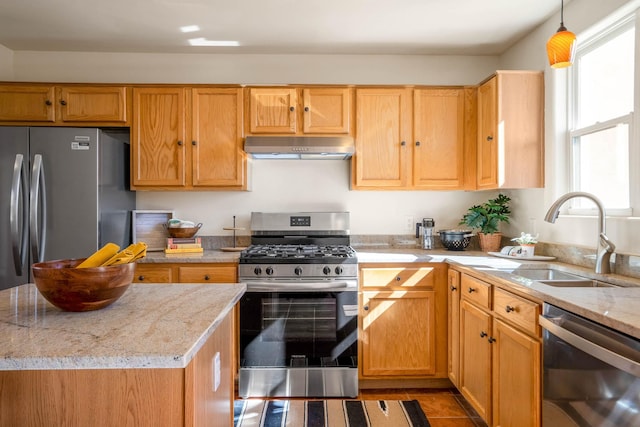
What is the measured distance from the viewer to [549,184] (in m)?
2.65

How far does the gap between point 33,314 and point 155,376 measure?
46 centimetres

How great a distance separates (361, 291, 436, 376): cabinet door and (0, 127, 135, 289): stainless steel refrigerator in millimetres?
1925

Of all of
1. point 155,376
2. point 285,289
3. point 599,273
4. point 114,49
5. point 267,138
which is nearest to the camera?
point 155,376

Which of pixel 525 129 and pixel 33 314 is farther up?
pixel 525 129

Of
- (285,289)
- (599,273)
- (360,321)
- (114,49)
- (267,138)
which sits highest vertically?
(114,49)

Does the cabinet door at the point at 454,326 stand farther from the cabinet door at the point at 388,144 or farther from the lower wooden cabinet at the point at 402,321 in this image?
the cabinet door at the point at 388,144

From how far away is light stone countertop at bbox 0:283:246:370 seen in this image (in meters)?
0.83

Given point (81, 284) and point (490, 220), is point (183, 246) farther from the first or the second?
point (490, 220)

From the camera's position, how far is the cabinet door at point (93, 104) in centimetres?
290

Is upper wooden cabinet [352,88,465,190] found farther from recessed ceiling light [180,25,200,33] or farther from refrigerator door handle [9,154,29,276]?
refrigerator door handle [9,154,29,276]

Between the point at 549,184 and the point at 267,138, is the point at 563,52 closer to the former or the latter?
the point at 549,184

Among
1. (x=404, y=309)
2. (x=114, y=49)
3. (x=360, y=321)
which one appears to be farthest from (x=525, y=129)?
(x=114, y=49)

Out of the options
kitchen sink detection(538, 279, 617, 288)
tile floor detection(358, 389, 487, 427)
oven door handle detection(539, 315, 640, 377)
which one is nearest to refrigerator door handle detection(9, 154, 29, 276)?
tile floor detection(358, 389, 487, 427)

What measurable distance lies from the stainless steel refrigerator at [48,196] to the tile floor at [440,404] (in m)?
2.20
